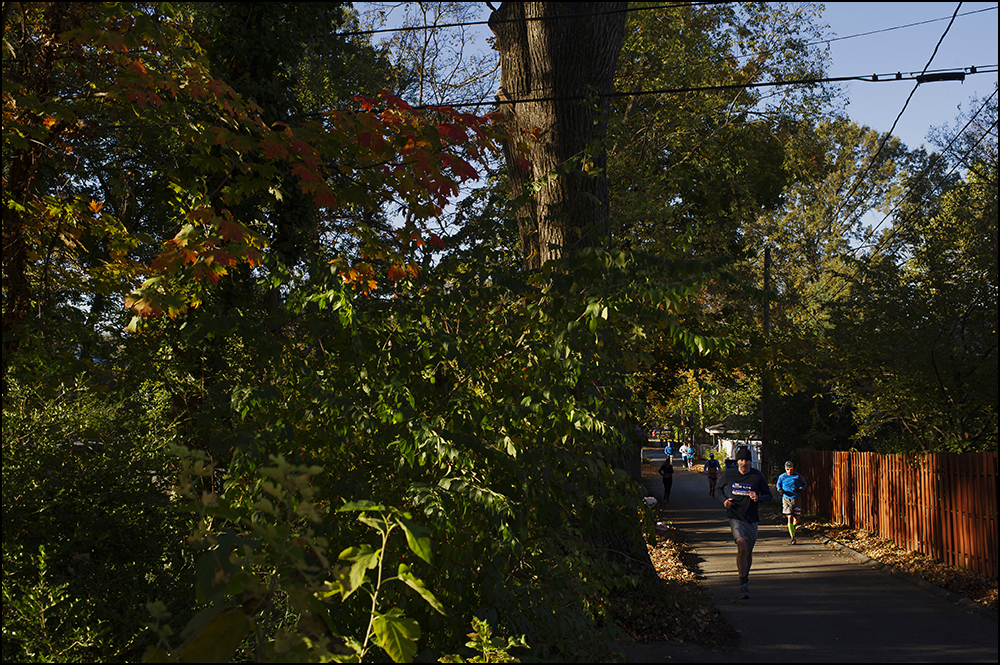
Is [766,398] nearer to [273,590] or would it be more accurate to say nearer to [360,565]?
[360,565]

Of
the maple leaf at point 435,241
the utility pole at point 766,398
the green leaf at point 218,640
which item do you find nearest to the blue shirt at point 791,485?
the utility pole at point 766,398

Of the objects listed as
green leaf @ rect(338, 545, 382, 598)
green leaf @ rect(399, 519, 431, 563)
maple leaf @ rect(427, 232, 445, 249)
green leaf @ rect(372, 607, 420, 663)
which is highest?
maple leaf @ rect(427, 232, 445, 249)

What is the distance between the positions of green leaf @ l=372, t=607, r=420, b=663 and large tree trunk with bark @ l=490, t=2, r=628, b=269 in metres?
6.16

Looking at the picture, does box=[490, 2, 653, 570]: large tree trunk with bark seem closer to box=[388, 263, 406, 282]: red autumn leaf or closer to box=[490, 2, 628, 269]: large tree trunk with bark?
box=[490, 2, 628, 269]: large tree trunk with bark

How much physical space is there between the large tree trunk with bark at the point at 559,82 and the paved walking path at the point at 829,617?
4717mm

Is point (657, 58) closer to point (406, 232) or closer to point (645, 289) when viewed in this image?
point (406, 232)

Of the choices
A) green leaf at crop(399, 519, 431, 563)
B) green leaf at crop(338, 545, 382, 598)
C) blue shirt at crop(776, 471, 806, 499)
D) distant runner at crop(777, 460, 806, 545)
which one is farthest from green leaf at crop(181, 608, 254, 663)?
blue shirt at crop(776, 471, 806, 499)

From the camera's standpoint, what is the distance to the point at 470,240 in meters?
5.54

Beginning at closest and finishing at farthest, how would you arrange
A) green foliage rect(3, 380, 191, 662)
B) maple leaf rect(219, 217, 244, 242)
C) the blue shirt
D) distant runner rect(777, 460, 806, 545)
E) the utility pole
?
green foliage rect(3, 380, 191, 662) → maple leaf rect(219, 217, 244, 242) → distant runner rect(777, 460, 806, 545) → the blue shirt → the utility pole

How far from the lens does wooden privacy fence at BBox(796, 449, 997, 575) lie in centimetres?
1116

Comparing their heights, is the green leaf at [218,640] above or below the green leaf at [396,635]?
above

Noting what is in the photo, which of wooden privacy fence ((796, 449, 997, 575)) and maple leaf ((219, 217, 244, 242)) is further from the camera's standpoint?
wooden privacy fence ((796, 449, 997, 575))

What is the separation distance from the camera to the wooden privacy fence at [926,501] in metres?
11.2

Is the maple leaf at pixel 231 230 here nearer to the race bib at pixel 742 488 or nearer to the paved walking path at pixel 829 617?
the paved walking path at pixel 829 617
